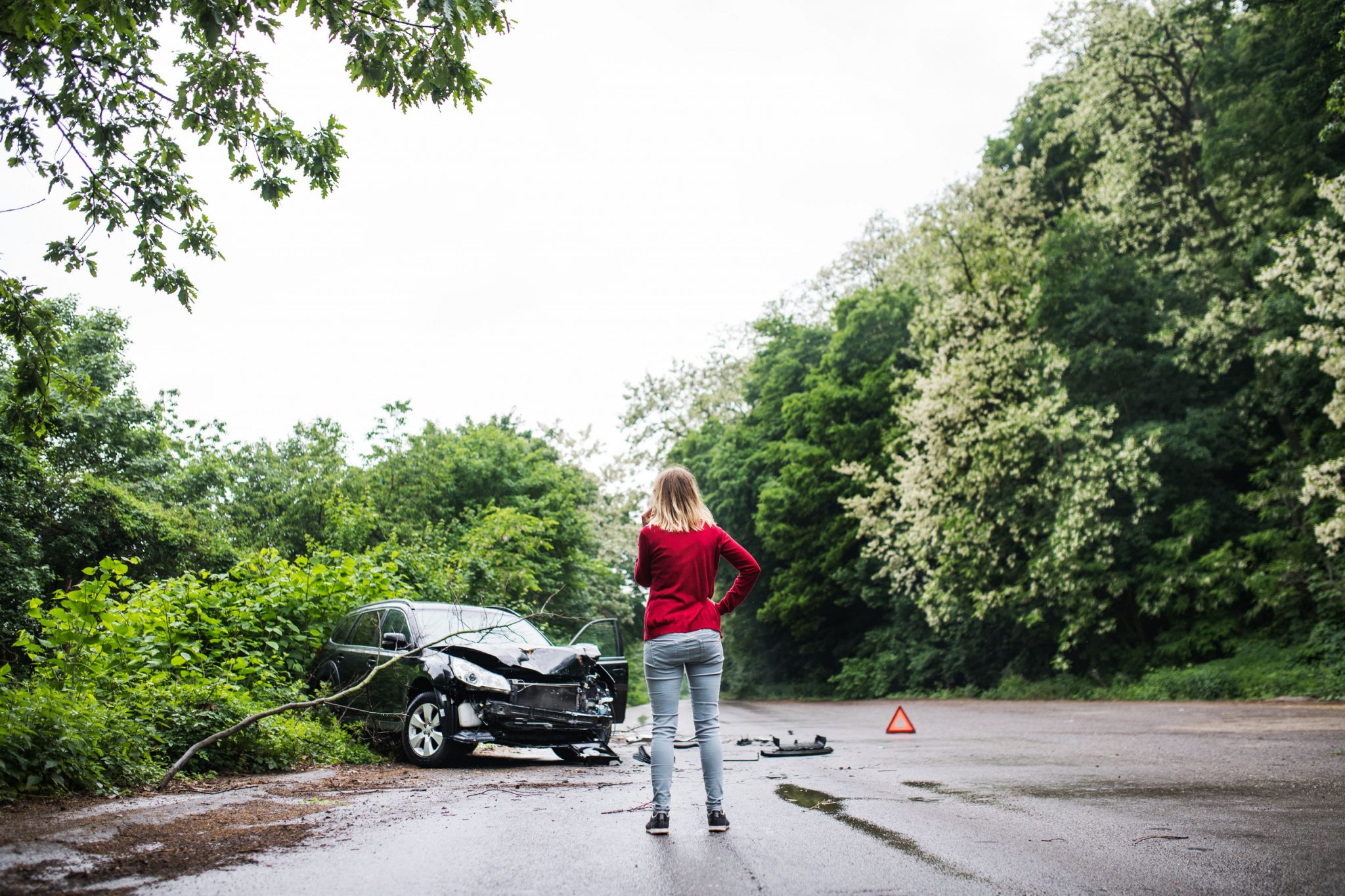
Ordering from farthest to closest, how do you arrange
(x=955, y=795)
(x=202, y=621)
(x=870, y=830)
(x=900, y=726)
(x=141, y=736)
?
(x=900, y=726)
(x=202, y=621)
(x=141, y=736)
(x=955, y=795)
(x=870, y=830)

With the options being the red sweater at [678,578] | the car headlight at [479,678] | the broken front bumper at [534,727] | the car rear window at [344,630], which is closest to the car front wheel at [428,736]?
the broken front bumper at [534,727]

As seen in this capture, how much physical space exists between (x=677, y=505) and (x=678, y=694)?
1.05 metres

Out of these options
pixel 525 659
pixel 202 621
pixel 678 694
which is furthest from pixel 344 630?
pixel 678 694

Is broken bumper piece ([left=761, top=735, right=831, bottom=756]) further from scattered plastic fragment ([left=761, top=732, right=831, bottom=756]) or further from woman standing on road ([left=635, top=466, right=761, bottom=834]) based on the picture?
woman standing on road ([left=635, top=466, right=761, bottom=834])

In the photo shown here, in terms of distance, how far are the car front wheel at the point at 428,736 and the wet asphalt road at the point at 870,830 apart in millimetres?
266

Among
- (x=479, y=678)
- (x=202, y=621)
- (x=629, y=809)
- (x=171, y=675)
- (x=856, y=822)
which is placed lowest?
(x=856, y=822)

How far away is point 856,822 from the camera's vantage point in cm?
542

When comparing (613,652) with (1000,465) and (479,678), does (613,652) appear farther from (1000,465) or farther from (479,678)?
(1000,465)

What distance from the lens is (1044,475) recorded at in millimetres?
22484

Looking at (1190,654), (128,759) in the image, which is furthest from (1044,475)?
(128,759)

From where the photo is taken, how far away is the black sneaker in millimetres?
5027

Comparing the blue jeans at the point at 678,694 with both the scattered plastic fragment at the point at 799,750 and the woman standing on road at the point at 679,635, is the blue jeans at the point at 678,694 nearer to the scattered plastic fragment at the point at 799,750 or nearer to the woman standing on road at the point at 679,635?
the woman standing on road at the point at 679,635

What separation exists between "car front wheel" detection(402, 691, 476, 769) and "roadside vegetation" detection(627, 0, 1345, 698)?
580 inches

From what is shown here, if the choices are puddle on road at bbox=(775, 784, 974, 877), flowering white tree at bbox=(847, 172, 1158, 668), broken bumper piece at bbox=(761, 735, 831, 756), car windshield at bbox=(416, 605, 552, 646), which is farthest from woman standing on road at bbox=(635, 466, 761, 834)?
flowering white tree at bbox=(847, 172, 1158, 668)
